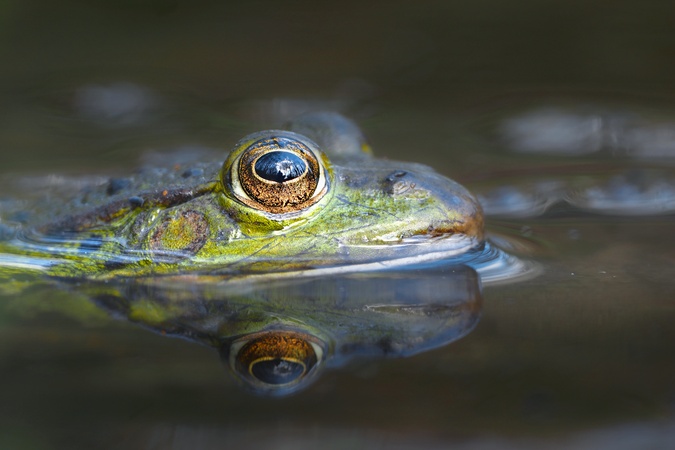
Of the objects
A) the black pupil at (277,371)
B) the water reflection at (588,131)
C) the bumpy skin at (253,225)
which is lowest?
the black pupil at (277,371)

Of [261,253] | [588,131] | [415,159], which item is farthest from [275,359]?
[588,131]

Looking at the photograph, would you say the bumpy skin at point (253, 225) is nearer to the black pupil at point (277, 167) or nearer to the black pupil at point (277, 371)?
the black pupil at point (277, 167)

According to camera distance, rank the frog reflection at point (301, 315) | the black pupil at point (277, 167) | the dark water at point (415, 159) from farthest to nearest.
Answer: the black pupil at point (277, 167) < the frog reflection at point (301, 315) < the dark water at point (415, 159)

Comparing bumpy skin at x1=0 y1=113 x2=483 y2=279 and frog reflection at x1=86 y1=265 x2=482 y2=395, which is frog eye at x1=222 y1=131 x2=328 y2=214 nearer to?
bumpy skin at x1=0 y1=113 x2=483 y2=279

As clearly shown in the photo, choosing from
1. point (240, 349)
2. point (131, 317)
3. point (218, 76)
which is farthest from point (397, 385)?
point (218, 76)

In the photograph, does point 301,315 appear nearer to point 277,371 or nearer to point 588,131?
point 277,371

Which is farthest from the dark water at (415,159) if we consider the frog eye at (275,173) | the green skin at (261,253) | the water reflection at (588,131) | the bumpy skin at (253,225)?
the frog eye at (275,173)
